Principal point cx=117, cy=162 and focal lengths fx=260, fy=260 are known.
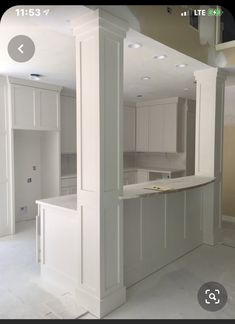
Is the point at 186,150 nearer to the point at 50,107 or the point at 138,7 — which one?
the point at 50,107

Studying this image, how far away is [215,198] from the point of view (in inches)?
148

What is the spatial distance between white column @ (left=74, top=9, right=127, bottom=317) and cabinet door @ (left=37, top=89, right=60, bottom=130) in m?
2.38

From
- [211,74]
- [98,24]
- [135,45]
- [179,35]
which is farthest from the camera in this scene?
[211,74]

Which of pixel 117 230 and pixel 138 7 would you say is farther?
pixel 117 230

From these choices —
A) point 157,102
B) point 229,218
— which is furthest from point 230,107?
point 229,218

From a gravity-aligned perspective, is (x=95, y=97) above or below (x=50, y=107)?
below

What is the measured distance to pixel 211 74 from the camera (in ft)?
11.6

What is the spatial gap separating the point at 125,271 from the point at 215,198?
1.88 m

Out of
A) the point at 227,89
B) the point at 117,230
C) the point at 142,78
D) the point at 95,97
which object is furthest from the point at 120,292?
the point at 227,89

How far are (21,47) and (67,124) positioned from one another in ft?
7.20

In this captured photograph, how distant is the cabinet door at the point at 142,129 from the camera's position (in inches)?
245

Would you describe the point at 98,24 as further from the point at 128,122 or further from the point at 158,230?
the point at 128,122

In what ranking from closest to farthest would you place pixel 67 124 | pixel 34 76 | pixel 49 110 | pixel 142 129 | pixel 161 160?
pixel 34 76, pixel 49 110, pixel 67 124, pixel 142 129, pixel 161 160

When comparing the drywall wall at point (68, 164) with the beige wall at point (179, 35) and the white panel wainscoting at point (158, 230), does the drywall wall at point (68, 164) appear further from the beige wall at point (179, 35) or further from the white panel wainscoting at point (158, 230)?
the beige wall at point (179, 35)
